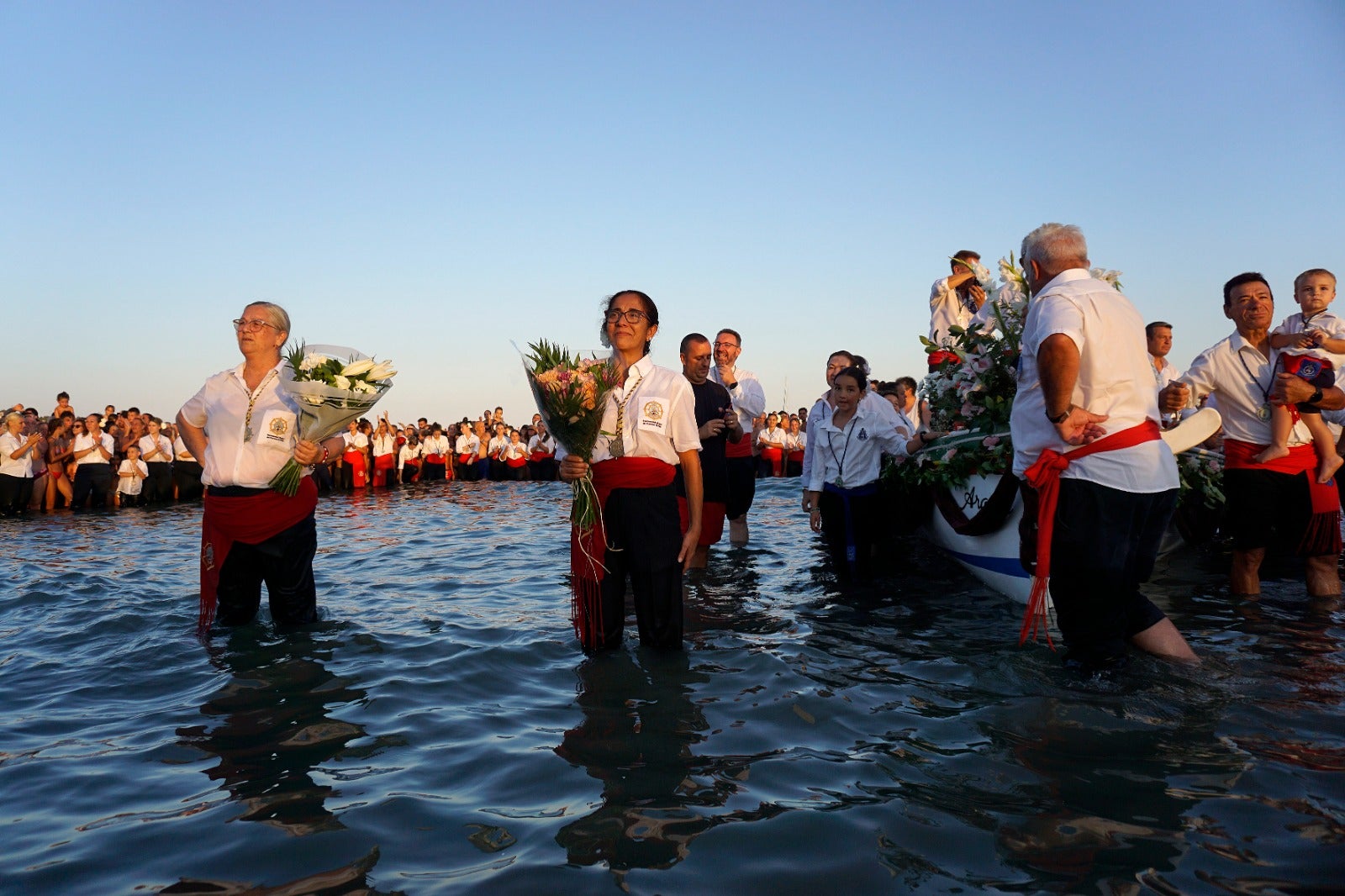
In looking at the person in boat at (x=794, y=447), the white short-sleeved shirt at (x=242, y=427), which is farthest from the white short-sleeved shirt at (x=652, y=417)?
the person in boat at (x=794, y=447)

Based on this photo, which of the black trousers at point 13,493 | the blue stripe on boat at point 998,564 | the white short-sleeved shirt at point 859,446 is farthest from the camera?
the black trousers at point 13,493

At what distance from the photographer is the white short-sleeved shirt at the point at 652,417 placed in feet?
15.4

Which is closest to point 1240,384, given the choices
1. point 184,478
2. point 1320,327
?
point 1320,327

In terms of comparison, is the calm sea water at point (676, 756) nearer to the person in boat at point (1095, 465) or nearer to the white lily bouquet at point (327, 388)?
the person in boat at point (1095, 465)

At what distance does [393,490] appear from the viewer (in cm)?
2402

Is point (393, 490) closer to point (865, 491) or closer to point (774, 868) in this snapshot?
point (865, 491)

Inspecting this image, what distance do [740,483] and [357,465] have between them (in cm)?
1801

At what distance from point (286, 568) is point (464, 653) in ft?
3.88

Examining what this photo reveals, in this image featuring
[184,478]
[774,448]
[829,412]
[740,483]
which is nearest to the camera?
[829,412]

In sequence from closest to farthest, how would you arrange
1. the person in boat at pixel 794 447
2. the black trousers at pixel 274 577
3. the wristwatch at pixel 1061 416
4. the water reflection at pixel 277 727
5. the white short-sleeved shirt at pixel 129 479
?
the water reflection at pixel 277 727 → the wristwatch at pixel 1061 416 → the black trousers at pixel 274 577 → the white short-sleeved shirt at pixel 129 479 → the person in boat at pixel 794 447

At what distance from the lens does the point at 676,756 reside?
375 centimetres

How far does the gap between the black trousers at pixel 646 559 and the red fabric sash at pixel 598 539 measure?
0.12ft

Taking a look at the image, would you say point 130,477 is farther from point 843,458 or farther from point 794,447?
point 794,447

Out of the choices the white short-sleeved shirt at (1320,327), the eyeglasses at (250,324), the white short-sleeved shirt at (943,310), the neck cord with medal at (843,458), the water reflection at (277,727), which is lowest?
the water reflection at (277,727)
